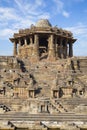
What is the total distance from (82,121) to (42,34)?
2419 cm

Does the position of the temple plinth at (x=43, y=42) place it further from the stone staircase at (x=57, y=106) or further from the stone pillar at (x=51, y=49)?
the stone staircase at (x=57, y=106)

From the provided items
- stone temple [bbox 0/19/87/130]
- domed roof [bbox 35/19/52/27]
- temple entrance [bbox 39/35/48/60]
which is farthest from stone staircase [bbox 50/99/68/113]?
domed roof [bbox 35/19/52/27]

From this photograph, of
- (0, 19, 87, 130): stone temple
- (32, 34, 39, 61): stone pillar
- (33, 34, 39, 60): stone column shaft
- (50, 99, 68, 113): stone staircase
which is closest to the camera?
(0, 19, 87, 130): stone temple

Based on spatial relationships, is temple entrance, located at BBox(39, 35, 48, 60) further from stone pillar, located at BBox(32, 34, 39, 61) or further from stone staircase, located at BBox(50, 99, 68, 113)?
stone staircase, located at BBox(50, 99, 68, 113)

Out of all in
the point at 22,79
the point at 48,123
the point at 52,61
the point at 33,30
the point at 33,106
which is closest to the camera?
the point at 48,123

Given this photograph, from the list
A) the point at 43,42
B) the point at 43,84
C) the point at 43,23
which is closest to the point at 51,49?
the point at 43,42

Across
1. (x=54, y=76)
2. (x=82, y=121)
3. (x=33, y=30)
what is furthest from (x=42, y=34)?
(x=82, y=121)

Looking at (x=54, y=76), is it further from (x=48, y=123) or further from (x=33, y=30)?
(x=48, y=123)

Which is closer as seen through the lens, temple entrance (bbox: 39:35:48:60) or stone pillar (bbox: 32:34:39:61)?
stone pillar (bbox: 32:34:39:61)

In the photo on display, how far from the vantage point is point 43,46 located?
4434cm

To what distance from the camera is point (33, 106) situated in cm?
2644

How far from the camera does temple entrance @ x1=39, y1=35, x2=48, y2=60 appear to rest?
42119 millimetres

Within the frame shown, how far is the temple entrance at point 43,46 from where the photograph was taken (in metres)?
42.1

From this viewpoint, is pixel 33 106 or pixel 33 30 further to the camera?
pixel 33 30
